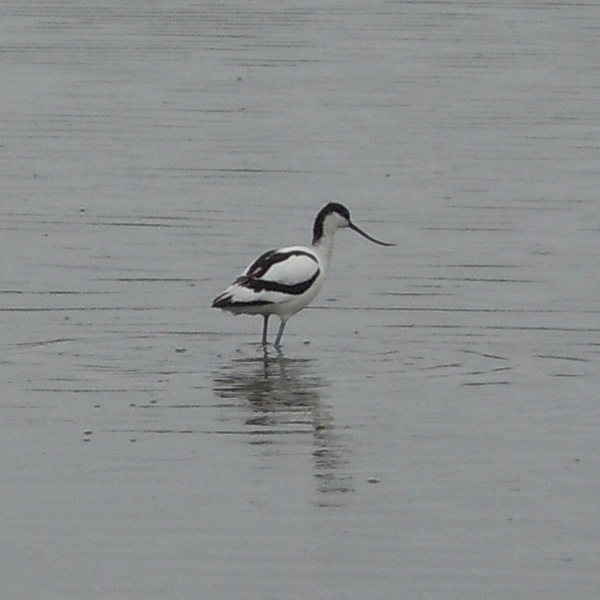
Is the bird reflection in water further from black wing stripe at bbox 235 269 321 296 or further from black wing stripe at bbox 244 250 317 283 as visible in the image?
black wing stripe at bbox 244 250 317 283

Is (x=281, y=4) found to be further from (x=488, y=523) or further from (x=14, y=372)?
(x=488, y=523)

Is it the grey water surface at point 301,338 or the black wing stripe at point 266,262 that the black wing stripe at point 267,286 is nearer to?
the black wing stripe at point 266,262

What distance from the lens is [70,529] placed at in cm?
885

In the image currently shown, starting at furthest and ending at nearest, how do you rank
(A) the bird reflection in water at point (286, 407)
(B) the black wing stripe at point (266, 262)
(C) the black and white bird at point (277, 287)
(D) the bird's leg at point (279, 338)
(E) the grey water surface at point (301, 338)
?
(B) the black wing stripe at point (266, 262) < (C) the black and white bird at point (277, 287) < (D) the bird's leg at point (279, 338) < (A) the bird reflection in water at point (286, 407) < (E) the grey water surface at point (301, 338)

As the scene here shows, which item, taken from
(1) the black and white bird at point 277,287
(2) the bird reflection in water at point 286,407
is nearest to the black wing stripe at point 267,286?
(1) the black and white bird at point 277,287

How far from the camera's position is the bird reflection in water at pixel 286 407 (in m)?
10.0

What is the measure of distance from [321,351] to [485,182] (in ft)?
21.6

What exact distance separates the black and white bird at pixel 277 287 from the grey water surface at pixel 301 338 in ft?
0.74

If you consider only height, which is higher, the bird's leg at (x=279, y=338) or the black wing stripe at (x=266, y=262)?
the black wing stripe at (x=266, y=262)

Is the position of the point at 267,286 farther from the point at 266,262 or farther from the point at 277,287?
the point at 266,262

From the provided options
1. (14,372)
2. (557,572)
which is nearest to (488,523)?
(557,572)

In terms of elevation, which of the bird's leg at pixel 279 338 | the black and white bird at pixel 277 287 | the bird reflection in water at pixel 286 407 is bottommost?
the bird reflection in water at pixel 286 407

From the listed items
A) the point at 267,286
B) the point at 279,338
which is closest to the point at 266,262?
the point at 267,286

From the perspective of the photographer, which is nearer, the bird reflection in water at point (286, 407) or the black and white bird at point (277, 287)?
the bird reflection in water at point (286, 407)
